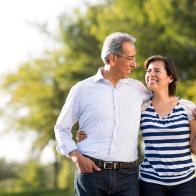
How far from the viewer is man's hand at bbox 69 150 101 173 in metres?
5.12

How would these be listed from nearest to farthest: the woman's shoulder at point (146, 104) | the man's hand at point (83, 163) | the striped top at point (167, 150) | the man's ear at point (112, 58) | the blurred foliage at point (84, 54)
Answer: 1. the man's hand at point (83, 163)
2. the striped top at point (167, 150)
3. the man's ear at point (112, 58)
4. the woman's shoulder at point (146, 104)
5. the blurred foliage at point (84, 54)

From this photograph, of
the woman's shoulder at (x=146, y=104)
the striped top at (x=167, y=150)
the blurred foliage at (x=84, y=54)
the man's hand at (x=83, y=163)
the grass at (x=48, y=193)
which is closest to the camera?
the man's hand at (x=83, y=163)

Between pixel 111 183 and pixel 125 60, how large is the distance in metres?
0.94

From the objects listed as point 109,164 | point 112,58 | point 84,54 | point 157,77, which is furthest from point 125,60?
point 84,54

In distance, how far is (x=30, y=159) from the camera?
36.3 meters

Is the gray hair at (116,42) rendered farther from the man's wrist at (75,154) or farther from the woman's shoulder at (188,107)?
the man's wrist at (75,154)

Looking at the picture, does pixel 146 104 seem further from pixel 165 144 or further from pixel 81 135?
pixel 81 135

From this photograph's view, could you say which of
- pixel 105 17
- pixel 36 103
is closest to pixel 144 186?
pixel 105 17

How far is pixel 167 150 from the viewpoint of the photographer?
5.23 m

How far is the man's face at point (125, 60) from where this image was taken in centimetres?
531

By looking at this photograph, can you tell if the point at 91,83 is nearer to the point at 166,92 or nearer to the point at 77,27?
the point at 166,92

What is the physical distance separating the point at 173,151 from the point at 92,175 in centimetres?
63

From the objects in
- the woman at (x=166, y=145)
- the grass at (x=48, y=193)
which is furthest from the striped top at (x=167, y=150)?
the grass at (x=48, y=193)

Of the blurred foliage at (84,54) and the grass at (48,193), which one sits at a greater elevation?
the blurred foliage at (84,54)
